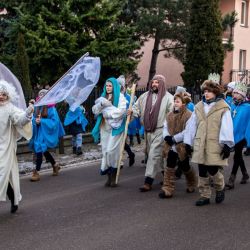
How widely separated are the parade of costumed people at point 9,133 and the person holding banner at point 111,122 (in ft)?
7.12

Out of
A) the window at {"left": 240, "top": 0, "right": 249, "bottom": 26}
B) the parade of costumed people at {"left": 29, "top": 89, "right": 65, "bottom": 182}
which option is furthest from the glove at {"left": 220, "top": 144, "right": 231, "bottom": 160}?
the window at {"left": 240, "top": 0, "right": 249, "bottom": 26}

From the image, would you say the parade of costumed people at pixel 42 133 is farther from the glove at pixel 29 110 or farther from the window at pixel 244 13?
the window at pixel 244 13

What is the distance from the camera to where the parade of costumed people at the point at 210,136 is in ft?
23.3

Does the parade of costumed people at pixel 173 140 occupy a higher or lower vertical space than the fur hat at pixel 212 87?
lower

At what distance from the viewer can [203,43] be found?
21328mm

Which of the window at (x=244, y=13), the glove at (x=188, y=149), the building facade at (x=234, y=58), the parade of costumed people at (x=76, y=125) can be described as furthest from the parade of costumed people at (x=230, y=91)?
the window at (x=244, y=13)

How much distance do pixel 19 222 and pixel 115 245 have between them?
1549mm

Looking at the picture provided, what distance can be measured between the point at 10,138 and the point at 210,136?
264cm

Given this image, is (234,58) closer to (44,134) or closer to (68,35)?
(68,35)

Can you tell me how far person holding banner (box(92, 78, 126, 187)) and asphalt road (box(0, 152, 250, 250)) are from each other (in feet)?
1.30

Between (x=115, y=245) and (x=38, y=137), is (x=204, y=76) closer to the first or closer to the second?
(x=38, y=137)

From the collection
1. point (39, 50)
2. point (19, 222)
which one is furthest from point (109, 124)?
point (39, 50)

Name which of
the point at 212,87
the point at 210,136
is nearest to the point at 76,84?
the point at 212,87

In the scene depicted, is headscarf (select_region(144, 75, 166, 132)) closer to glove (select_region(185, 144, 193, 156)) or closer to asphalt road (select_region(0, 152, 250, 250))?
glove (select_region(185, 144, 193, 156))
